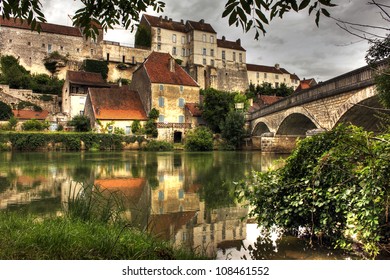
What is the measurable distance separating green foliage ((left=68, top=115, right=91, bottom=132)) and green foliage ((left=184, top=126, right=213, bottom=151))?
10.3 meters

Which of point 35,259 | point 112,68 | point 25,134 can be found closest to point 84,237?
point 35,259

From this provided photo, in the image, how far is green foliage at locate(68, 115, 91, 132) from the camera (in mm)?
34619

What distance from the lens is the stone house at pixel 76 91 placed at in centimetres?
4141

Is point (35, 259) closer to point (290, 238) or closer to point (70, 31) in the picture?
point (290, 238)

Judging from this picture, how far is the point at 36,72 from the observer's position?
54.9m

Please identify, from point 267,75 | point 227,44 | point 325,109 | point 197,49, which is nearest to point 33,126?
point 325,109

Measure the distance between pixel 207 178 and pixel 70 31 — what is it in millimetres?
54121

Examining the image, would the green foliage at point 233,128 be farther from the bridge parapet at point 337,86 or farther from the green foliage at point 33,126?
the green foliage at point 33,126

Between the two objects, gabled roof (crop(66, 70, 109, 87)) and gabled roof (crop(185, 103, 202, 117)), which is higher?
gabled roof (crop(66, 70, 109, 87))

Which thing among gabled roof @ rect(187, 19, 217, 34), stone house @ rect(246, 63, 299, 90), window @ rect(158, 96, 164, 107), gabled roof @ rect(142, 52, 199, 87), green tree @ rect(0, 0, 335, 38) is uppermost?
gabled roof @ rect(187, 19, 217, 34)

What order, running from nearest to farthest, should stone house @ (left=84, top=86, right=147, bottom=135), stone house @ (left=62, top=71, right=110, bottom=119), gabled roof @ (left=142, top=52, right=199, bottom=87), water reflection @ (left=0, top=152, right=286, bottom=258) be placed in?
water reflection @ (left=0, top=152, right=286, bottom=258), stone house @ (left=84, top=86, right=147, bottom=135), gabled roof @ (left=142, top=52, right=199, bottom=87), stone house @ (left=62, top=71, right=110, bottom=119)

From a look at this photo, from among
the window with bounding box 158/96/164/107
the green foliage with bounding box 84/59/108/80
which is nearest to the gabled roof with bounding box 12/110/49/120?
the green foliage with bounding box 84/59/108/80

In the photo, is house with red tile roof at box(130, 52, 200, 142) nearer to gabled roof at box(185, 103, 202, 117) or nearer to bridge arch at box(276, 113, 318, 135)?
gabled roof at box(185, 103, 202, 117)

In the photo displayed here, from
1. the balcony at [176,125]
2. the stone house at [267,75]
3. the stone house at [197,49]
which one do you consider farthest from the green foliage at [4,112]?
the stone house at [267,75]
